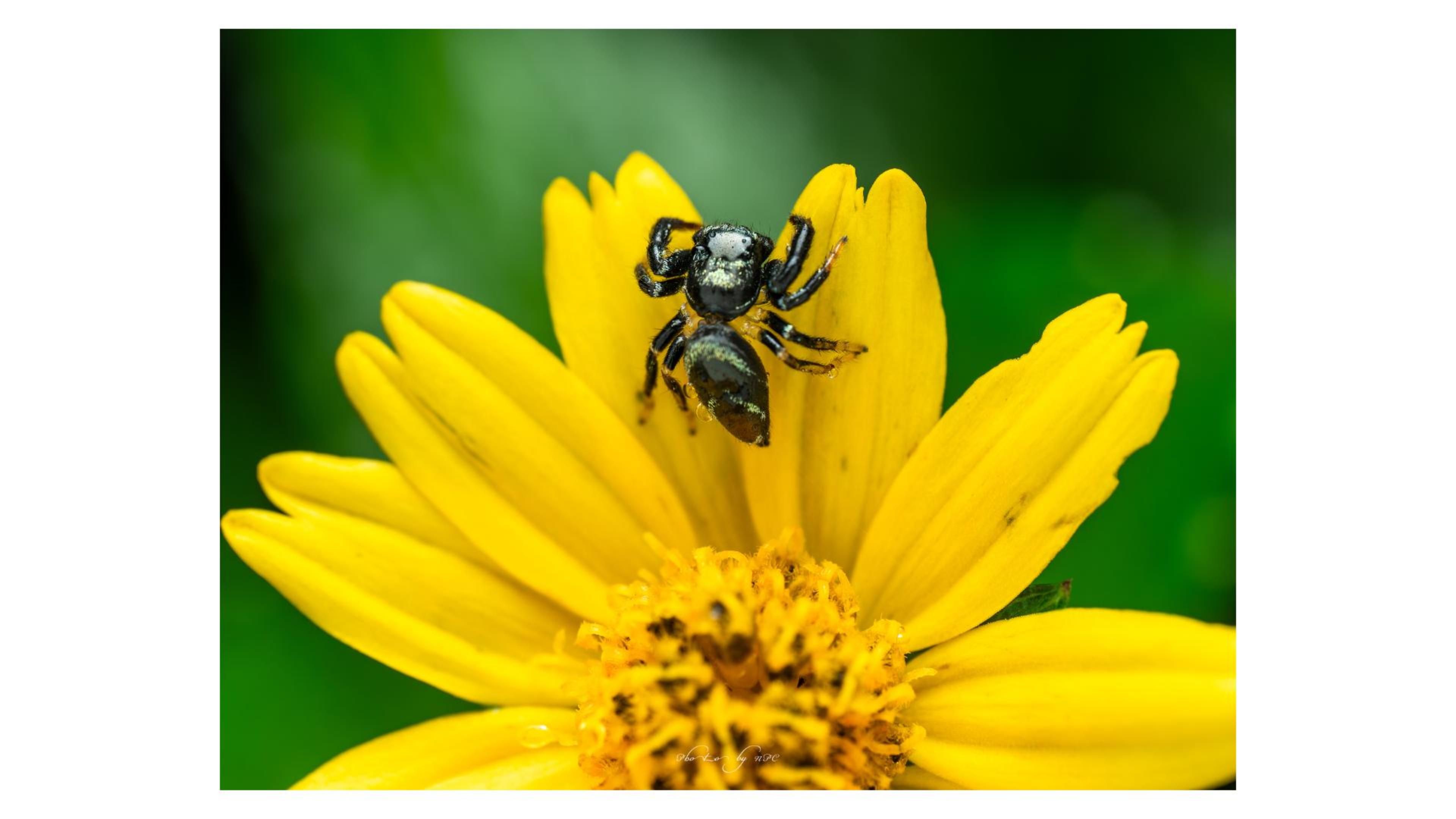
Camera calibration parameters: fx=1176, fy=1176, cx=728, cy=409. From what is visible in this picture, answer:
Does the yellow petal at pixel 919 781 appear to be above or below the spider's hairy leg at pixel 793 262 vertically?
below

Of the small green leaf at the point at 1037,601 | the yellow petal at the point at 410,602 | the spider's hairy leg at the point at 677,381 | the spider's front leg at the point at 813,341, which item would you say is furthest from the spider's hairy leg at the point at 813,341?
the yellow petal at the point at 410,602

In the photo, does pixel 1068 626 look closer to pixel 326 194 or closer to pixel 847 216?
pixel 847 216

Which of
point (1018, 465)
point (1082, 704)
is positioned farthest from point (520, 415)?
point (1082, 704)

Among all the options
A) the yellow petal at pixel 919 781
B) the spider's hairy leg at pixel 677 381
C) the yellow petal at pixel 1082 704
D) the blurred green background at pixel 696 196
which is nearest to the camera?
the yellow petal at pixel 1082 704

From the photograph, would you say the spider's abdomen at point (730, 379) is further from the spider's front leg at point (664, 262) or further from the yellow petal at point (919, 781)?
the yellow petal at point (919, 781)
